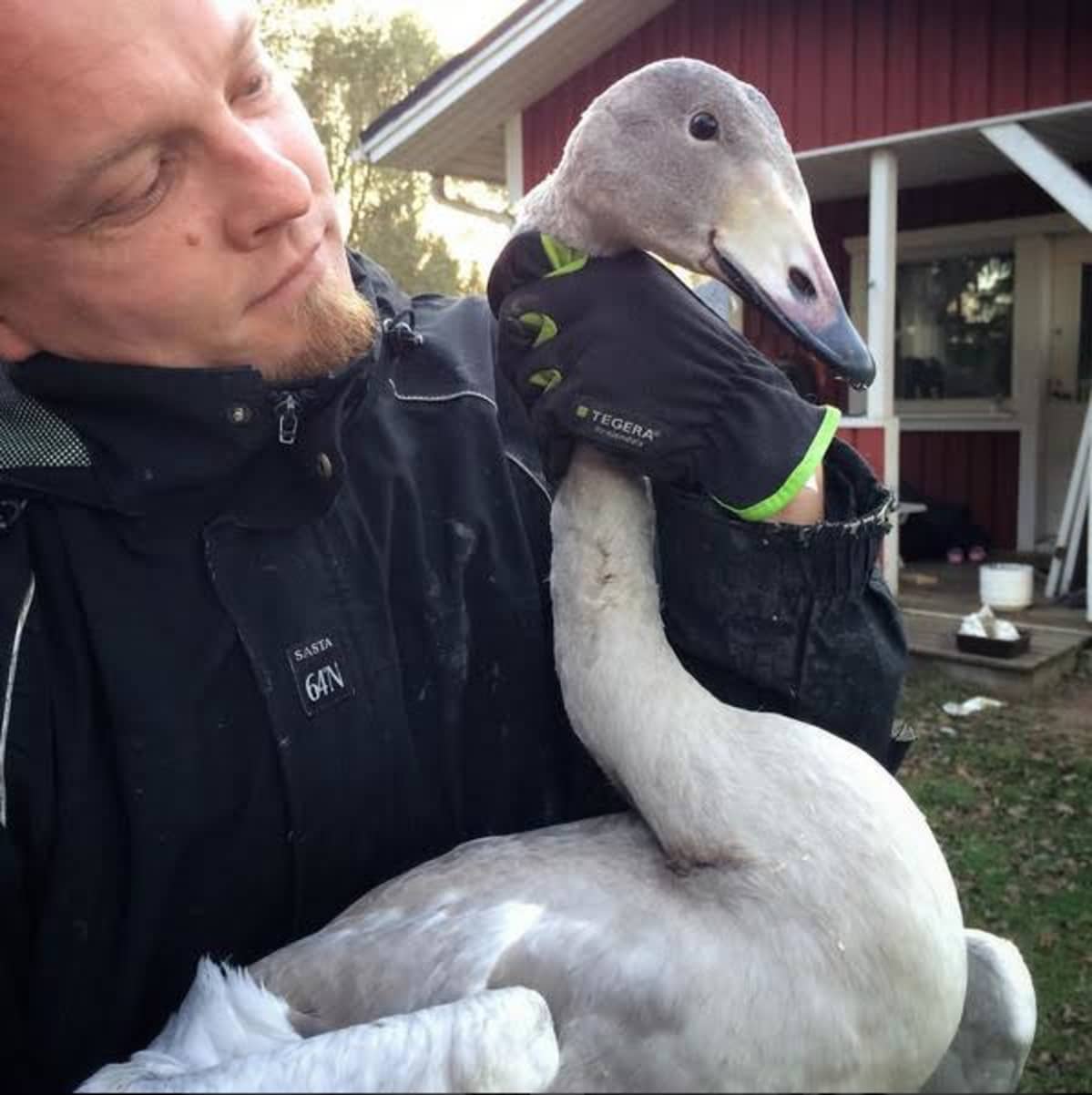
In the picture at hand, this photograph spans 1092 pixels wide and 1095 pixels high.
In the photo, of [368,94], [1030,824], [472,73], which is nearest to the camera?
[1030,824]

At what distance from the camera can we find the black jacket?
177 cm

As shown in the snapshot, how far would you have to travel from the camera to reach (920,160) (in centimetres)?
980

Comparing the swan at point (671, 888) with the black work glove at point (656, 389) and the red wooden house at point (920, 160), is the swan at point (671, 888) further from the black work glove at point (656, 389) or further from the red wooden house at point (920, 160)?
the red wooden house at point (920, 160)

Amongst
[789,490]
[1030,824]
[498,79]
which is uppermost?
[498,79]

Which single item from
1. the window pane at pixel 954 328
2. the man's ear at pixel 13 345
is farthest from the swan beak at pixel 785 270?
the window pane at pixel 954 328

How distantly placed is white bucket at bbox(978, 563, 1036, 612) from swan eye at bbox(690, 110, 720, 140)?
758 cm

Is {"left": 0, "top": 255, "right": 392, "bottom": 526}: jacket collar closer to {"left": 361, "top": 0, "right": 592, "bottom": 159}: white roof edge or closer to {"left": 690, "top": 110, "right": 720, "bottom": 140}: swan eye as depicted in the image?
{"left": 690, "top": 110, "right": 720, "bottom": 140}: swan eye

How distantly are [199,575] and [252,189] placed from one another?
2.04 feet

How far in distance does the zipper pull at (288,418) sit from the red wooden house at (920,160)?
688 centimetres

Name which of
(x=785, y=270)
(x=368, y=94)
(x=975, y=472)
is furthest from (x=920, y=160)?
(x=368, y=94)

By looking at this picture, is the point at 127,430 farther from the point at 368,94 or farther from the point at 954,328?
the point at 368,94

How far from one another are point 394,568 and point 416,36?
20.7 meters

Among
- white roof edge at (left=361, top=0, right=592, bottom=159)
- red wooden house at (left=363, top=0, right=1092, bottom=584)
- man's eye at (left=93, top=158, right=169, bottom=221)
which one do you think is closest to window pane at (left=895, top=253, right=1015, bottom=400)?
red wooden house at (left=363, top=0, right=1092, bottom=584)

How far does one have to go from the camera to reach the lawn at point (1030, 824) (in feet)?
13.5
